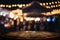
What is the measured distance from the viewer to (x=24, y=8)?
2.90 metres

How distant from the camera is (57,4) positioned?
9.48 feet

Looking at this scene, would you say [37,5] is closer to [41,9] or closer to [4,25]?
[41,9]

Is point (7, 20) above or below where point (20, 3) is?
below

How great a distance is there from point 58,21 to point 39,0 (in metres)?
0.43

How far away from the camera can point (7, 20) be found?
2854 millimetres

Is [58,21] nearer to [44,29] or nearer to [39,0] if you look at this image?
[44,29]

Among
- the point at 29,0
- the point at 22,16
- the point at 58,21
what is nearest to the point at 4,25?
the point at 22,16

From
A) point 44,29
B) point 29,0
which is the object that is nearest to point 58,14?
point 44,29

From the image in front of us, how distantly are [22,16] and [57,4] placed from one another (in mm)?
568

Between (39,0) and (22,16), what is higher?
(39,0)

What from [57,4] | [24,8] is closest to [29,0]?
[24,8]

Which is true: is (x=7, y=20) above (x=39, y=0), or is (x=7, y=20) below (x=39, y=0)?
below

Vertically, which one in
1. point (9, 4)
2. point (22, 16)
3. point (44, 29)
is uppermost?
point (9, 4)

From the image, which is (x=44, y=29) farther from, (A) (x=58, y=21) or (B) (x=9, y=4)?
(B) (x=9, y=4)
